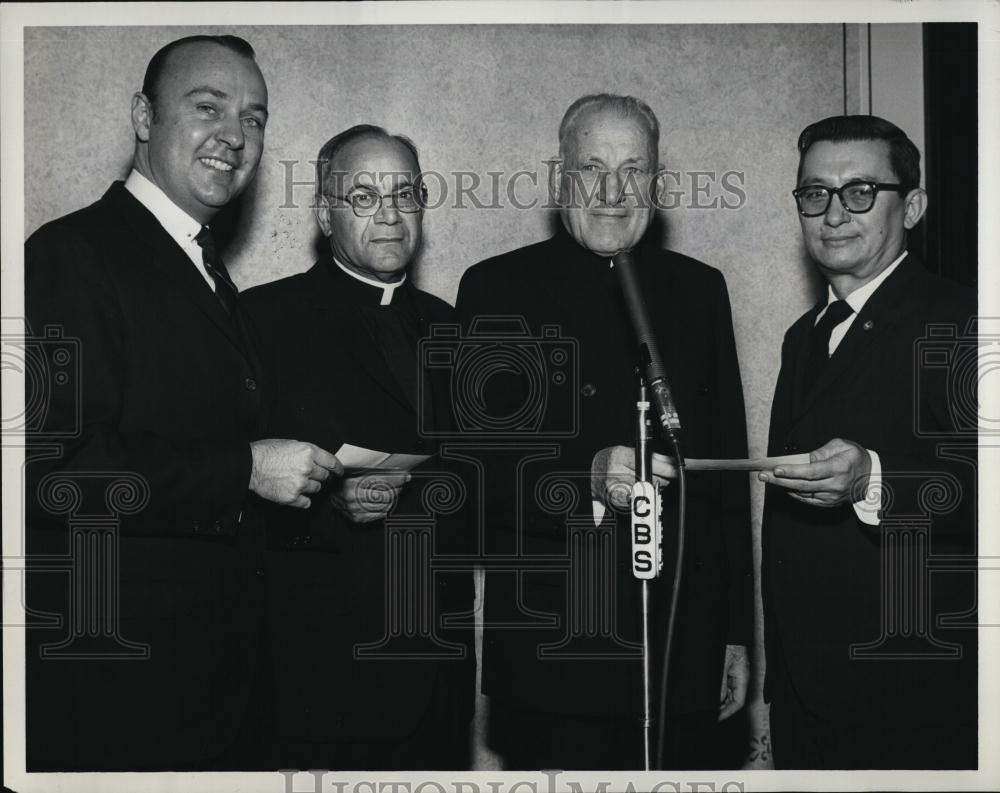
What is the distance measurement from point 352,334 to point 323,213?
33 centimetres

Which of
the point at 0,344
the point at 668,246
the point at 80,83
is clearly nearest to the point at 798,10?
the point at 668,246

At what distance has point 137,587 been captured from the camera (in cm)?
277

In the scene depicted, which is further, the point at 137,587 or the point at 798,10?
the point at 798,10

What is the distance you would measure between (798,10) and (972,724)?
1824 mm

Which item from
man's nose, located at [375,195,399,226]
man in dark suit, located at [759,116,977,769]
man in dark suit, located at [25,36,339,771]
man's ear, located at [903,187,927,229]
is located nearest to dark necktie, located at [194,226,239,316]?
man in dark suit, located at [25,36,339,771]

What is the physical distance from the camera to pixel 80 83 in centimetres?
295

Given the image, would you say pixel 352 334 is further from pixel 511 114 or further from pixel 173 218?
pixel 511 114

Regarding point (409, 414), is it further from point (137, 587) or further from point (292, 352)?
point (137, 587)

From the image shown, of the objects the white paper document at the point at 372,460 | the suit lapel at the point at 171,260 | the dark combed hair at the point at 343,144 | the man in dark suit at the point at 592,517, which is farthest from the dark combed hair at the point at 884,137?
the suit lapel at the point at 171,260

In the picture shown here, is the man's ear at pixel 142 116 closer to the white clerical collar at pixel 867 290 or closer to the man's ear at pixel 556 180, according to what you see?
the man's ear at pixel 556 180

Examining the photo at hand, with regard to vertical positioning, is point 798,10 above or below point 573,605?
above

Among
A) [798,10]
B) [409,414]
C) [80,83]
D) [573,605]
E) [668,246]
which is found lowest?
[573,605]

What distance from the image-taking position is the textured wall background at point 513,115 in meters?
2.95

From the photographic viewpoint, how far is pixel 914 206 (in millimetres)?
2947
